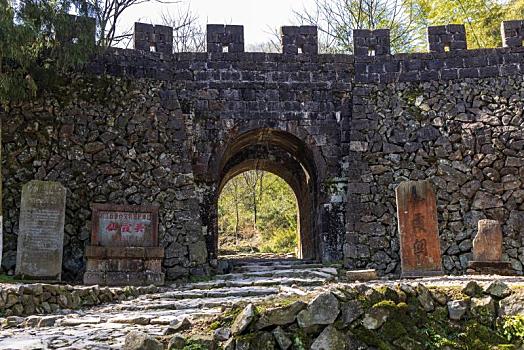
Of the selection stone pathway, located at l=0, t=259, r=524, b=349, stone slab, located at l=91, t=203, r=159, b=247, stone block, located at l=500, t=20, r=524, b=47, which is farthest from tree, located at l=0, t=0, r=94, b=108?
stone block, located at l=500, t=20, r=524, b=47

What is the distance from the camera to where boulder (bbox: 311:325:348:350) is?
4.52 metres

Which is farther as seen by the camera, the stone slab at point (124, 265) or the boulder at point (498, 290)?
the stone slab at point (124, 265)

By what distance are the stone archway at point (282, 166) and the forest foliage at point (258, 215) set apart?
5432 mm

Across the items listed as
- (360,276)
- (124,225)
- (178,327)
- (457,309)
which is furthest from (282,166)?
(178,327)

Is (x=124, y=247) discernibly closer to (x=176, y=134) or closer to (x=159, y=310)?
(x=176, y=134)

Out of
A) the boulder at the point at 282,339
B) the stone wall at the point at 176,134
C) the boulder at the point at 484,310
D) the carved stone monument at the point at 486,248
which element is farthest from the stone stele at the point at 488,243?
the boulder at the point at 282,339

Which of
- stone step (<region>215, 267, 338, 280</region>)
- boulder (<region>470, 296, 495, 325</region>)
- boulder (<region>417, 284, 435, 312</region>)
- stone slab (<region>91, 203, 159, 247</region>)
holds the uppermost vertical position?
stone slab (<region>91, 203, 159, 247</region>)

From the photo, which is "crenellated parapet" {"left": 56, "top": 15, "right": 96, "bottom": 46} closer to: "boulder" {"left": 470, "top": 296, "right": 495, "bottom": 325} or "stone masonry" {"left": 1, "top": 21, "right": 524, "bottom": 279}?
"stone masonry" {"left": 1, "top": 21, "right": 524, "bottom": 279}

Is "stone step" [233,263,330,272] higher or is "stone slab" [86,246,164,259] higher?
"stone slab" [86,246,164,259]

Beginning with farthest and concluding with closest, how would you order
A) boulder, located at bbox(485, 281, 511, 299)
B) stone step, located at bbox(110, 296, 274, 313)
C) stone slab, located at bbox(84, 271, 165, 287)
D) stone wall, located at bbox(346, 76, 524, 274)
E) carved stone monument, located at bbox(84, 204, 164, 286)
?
stone wall, located at bbox(346, 76, 524, 274)
carved stone monument, located at bbox(84, 204, 164, 286)
stone slab, located at bbox(84, 271, 165, 287)
stone step, located at bbox(110, 296, 274, 313)
boulder, located at bbox(485, 281, 511, 299)

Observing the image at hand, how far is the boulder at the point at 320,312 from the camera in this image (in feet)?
15.1

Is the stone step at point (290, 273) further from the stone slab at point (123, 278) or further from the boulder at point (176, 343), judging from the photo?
the boulder at point (176, 343)

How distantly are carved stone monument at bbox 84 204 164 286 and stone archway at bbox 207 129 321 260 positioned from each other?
145cm

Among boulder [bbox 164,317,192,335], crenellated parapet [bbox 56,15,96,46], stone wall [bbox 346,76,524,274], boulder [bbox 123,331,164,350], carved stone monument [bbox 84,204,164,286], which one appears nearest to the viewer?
boulder [bbox 123,331,164,350]
